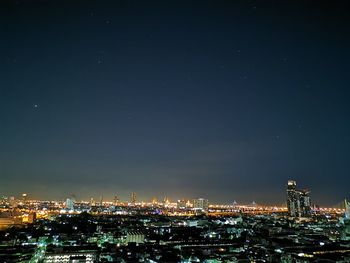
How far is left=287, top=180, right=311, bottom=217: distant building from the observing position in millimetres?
60109

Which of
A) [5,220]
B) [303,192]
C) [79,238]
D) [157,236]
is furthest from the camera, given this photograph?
[303,192]

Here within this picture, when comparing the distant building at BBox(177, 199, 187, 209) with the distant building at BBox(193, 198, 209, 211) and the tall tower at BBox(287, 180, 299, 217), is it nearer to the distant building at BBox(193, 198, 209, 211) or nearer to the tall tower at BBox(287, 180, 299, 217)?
the distant building at BBox(193, 198, 209, 211)

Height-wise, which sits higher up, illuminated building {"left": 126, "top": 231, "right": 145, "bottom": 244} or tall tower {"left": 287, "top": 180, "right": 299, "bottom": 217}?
tall tower {"left": 287, "top": 180, "right": 299, "bottom": 217}

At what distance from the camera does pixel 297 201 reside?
62.2 m

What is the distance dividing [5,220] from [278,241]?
26.3 metres

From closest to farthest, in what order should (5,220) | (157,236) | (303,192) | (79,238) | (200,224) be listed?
1. (79,238)
2. (157,236)
3. (5,220)
4. (200,224)
5. (303,192)

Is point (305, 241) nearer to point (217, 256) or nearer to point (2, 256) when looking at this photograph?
point (217, 256)

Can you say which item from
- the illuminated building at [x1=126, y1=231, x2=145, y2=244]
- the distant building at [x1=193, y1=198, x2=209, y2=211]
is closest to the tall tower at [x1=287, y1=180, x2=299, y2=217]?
the distant building at [x1=193, y1=198, x2=209, y2=211]

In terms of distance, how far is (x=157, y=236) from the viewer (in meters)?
26.8

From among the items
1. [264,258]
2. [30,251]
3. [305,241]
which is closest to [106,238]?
[30,251]

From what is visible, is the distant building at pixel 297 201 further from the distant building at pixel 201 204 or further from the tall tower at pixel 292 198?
the distant building at pixel 201 204

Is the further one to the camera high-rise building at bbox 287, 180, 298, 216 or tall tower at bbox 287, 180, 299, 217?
high-rise building at bbox 287, 180, 298, 216

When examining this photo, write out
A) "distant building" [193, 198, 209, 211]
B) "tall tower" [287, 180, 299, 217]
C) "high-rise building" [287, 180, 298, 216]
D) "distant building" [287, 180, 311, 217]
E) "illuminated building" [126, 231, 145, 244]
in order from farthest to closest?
1. "distant building" [193, 198, 209, 211]
2. "high-rise building" [287, 180, 298, 216]
3. "tall tower" [287, 180, 299, 217]
4. "distant building" [287, 180, 311, 217]
5. "illuminated building" [126, 231, 145, 244]

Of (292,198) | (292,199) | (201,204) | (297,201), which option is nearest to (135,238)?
(297,201)
